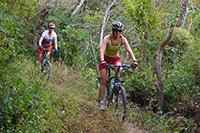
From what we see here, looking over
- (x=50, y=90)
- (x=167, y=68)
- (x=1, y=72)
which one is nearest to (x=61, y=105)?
(x=50, y=90)

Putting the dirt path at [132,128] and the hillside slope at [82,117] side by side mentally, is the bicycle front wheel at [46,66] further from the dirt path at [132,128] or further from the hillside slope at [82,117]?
the dirt path at [132,128]

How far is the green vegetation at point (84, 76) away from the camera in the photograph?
621cm

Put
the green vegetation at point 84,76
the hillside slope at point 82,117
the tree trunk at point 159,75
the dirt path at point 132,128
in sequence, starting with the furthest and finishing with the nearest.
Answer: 1. the tree trunk at point 159,75
2. the dirt path at point 132,128
3. the hillside slope at point 82,117
4. the green vegetation at point 84,76

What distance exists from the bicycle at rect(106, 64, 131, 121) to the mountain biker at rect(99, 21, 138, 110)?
7.7 inches

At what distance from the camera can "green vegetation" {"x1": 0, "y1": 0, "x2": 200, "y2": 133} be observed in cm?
621

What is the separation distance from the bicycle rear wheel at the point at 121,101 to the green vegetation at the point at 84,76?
235 mm

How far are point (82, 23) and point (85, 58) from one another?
2.91m

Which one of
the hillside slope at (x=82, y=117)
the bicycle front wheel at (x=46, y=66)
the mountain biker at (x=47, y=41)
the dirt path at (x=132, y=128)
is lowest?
the dirt path at (x=132, y=128)

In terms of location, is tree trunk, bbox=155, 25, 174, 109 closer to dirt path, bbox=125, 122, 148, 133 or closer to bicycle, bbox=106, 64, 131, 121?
dirt path, bbox=125, 122, 148, 133

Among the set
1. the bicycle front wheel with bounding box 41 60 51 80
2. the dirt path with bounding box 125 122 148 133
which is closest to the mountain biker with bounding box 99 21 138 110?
the dirt path with bounding box 125 122 148 133

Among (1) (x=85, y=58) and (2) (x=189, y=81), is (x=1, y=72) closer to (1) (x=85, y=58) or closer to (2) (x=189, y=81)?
(2) (x=189, y=81)

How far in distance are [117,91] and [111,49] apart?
0.94 m

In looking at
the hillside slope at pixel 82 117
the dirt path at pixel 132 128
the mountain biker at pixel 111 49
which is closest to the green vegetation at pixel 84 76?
the hillside slope at pixel 82 117

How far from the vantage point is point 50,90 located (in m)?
10.5
